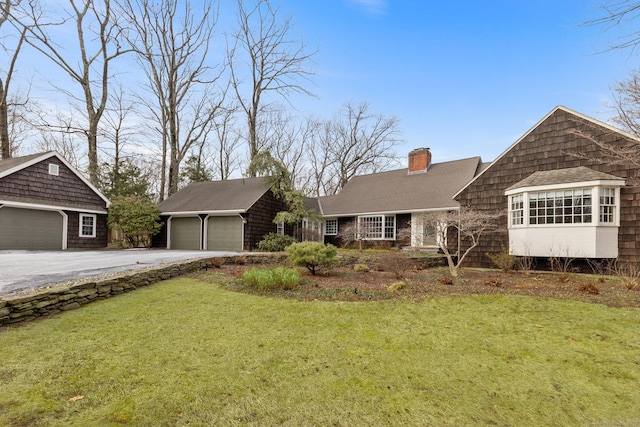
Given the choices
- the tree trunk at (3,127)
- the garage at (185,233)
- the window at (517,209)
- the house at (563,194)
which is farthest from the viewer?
the tree trunk at (3,127)

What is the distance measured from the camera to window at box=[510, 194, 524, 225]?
35.4ft

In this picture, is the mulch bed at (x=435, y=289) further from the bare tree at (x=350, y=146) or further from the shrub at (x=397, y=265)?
the bare tree at (x=350, y=146)

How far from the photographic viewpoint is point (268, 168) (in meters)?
17.6

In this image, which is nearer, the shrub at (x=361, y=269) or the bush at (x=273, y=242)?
the shrub at (x=361, y=269)

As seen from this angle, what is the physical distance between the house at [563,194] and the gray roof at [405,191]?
11.1 ft

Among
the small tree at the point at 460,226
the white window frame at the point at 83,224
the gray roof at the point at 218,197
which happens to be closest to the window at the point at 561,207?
the small tree at the point at 460,226

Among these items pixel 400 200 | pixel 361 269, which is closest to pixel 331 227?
pixel 400 200

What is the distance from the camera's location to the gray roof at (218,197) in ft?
56.3

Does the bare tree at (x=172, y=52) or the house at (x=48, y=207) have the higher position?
the bare tree at (x=172, y=52)

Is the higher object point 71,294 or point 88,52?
point 88,52

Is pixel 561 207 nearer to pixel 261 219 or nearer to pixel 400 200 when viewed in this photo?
pixel 400 200

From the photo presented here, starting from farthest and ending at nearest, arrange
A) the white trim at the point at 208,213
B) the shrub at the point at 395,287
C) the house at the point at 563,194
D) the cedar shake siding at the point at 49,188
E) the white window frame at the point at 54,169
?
the white trim at the point at 208,213 → the white window frame at the point at 54,169 → the cedar shake siding at the point at 49,188 → the house at the point at 563,194 → the shrub at the point at 395,287

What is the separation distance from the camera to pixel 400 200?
17.1m

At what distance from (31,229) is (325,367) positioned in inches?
711
